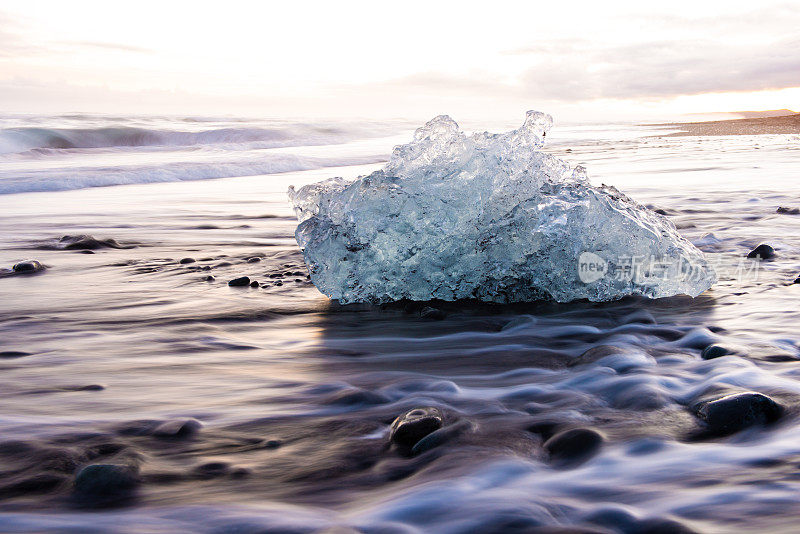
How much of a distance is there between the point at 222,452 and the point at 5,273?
299 cm

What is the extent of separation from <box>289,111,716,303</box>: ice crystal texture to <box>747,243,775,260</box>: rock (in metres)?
0.92

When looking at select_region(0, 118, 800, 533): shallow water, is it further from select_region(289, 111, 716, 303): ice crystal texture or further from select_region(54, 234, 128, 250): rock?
select_region(54, 234, 128, 250): rock

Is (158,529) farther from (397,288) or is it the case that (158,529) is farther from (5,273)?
(5,273)

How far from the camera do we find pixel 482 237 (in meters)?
3.20

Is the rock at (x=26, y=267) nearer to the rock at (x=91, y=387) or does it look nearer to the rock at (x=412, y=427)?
the rock at (x=91, y=387)

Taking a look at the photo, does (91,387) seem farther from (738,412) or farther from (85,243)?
(85,243)

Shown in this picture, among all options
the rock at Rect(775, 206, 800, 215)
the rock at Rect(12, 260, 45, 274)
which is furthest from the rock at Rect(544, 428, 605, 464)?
the rock at Rect(775, 206, 800, 215)

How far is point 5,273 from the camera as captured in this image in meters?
4.09

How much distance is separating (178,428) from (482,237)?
1.72 m

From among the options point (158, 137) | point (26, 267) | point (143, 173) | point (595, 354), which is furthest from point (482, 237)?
point (158, 137)

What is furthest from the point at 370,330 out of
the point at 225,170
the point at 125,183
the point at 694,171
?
the point at 225,170

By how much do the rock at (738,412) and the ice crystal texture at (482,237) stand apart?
1.30m

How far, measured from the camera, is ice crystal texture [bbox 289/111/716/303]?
3168 millimetres

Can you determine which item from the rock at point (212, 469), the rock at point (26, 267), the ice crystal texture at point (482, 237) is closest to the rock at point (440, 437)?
the rock at point (212, 469)
